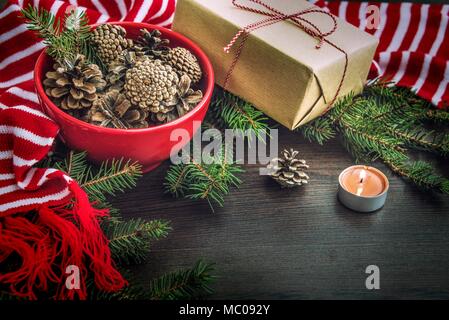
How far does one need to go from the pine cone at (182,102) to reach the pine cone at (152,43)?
0.08 m

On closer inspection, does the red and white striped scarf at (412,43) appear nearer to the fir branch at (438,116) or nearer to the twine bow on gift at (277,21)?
the fir branch at (438,116)

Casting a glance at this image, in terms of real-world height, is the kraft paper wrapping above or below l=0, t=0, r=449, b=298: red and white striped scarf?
above

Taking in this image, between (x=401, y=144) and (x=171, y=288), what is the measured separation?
1.64 ft

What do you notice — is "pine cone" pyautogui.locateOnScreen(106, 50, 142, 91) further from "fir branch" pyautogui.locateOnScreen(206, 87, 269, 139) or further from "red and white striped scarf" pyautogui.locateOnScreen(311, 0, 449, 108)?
"red and white striped scarf" pyautogui.locateOnScreen(311, 0, 449, 108)

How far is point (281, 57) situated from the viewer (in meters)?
0.90

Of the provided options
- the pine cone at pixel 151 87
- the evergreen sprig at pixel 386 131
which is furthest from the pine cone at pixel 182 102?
the evergreen sprig at pixel 386 131

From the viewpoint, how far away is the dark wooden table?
775 mm

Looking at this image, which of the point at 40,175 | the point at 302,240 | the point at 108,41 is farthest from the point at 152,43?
the point at 302,240

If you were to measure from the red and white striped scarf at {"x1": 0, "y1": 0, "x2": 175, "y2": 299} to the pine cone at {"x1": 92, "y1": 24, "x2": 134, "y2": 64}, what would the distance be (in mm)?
132

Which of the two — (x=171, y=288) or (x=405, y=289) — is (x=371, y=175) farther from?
(x=171, y=288)

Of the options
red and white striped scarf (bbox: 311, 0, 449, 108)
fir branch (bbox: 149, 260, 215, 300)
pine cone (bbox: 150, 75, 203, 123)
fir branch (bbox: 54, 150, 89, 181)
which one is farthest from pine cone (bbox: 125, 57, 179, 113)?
red and white striped scarf (bbox: 311, 0, 449, 108)

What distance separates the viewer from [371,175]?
0.90 meters

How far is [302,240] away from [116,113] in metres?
0.33
